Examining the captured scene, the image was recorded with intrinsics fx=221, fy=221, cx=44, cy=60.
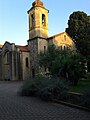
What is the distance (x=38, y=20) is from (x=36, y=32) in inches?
99.7

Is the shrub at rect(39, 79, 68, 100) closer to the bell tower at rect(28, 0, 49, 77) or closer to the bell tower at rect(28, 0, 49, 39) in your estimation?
the bell tower at rect(28, 0, 49, 77)

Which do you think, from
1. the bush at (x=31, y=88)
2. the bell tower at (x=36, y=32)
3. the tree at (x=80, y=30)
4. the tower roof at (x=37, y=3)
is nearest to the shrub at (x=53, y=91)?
the bush at (x=31, y=88)

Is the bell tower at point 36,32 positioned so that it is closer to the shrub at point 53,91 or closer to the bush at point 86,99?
the shrub at point 53,91

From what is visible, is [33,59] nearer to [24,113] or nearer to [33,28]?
[33,28]

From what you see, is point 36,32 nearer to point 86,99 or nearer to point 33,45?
point 33,45

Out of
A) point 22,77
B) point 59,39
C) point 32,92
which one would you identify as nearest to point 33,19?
point 59,39

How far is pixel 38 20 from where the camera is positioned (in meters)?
45.2

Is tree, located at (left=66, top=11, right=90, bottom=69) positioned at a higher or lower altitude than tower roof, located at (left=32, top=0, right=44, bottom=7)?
lower

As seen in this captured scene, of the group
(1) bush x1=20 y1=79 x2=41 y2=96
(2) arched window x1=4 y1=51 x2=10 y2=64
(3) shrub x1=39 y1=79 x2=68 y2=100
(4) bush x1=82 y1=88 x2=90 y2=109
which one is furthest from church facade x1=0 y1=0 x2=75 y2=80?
(4) bush x1=82 y1=88 x2=90 y2=109

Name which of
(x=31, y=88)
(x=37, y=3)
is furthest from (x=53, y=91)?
(x=37, y=3)

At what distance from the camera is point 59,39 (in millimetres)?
46094

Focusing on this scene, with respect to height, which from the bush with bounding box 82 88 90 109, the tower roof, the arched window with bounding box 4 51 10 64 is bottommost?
the bush with bounding box 82 88 90 109

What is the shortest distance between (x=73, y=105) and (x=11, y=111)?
127 inches

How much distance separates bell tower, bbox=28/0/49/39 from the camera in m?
45.1
